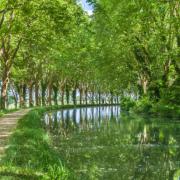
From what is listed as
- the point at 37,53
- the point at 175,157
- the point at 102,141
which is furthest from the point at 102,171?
the point at 37,53

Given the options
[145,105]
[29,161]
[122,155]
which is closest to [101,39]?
[145,105]

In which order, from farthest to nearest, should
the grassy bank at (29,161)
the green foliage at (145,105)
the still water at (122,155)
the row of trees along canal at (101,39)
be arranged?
the green foliage at (145,105) < the row of trees along canal at (101,39) < the still water at (122,155) < the grassy bank at (29,161)

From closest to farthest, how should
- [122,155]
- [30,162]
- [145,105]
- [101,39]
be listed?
[30,162] → [122,155] → [145,105] → [101,39]

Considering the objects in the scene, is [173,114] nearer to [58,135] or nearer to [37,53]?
[58,135]

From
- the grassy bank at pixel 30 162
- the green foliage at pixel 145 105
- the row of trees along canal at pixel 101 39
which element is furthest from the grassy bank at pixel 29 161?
the green foliage at pixel 145 105

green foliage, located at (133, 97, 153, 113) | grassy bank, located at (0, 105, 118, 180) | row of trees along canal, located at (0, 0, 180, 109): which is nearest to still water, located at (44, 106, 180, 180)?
grassy bank, located at (0, 105, 118, 180)

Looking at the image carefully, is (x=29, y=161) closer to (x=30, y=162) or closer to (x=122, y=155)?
(x=30, y=162)

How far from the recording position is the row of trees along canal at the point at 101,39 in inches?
1351

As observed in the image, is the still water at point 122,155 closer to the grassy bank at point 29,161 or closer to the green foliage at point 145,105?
the grassy bank at point 29,161

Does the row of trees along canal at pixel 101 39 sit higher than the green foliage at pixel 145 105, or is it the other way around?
the row of trees along canal at pixel 101 39

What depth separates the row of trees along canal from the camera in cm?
3431

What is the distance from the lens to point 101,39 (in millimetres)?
56219

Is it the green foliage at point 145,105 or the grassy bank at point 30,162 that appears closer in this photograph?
the grassy bank at point 30,162

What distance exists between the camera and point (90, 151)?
70.3 feet
